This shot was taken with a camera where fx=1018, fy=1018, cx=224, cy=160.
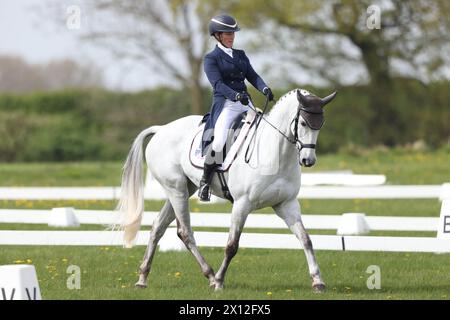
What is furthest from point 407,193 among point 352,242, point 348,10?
point 348,10

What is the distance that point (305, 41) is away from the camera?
31672mm

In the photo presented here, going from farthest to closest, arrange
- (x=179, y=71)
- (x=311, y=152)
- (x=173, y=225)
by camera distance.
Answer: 1. (x=179, y=71)
2. (x=173, y=225)
3. (x=311, y=152)

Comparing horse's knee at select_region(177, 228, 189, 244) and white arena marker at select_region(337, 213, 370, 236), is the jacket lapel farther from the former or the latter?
white arena marker at select_region(337, 213, 370, 236)

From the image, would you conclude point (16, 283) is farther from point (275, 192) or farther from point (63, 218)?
point (63, 218)

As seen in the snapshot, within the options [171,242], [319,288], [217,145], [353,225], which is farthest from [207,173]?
[353,225]

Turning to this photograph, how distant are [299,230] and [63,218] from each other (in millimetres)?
5832

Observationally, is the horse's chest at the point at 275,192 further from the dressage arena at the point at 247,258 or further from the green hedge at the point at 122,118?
the green hedge at the point at 122,118

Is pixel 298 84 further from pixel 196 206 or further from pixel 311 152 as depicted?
pixel 311 152

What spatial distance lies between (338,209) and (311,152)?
27.6 ft

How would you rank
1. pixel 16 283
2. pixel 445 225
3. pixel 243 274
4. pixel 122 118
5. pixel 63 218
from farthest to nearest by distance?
pixel 122 118 < pixel 63 218 < pixel 445 225 < pixel 243 274 < pixel 16 283

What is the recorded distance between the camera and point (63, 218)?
14766 mm

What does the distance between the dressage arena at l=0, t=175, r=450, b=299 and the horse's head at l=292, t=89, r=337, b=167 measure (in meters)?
1.29

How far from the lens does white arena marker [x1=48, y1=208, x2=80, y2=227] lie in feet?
48.3

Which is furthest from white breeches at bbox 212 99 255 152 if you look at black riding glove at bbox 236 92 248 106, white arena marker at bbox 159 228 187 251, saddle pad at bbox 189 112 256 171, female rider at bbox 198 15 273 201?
white arena marker at bbox 159 228 187 251
